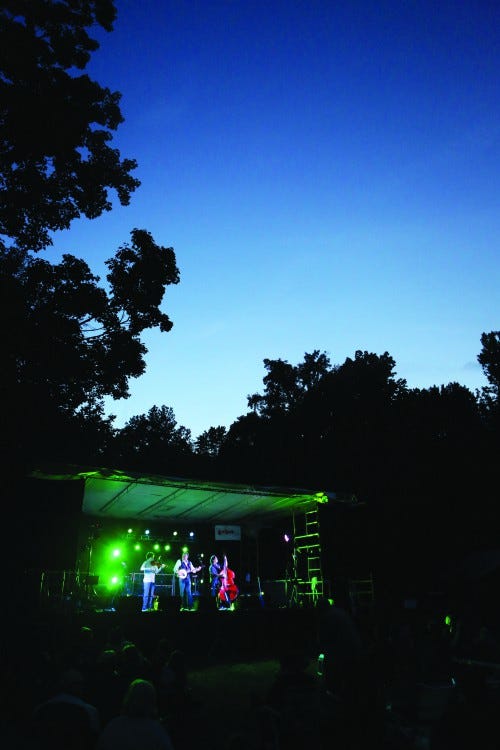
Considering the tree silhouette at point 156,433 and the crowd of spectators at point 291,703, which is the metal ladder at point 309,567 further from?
the tree silhouette at point 156,433

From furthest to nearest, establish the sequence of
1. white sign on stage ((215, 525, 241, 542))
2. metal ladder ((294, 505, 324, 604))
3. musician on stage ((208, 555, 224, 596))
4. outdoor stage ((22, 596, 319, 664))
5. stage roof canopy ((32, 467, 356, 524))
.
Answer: white sign on stage ((215, 525, 241, 542))
musician on stage ((208, 555, 224, 596))
metal ladder ((294, 505, 324, 604))
stage roof canopy ((32, 467, 356, 524))
outdoor stage ((22, 596, 319, 664))

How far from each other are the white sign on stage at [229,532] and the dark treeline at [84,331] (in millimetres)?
6809

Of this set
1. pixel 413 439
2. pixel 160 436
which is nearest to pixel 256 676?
pixel 413 439

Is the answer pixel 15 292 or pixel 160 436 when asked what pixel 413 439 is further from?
pixel 160 436

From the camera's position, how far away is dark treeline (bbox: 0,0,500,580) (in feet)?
37.0

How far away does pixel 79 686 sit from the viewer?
483cm

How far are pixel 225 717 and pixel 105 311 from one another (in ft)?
40.3

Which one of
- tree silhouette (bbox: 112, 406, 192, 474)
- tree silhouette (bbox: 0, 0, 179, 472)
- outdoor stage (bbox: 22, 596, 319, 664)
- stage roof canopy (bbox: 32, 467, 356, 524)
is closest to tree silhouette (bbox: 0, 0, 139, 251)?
tree silhouette (bbox: 0, 0, 179, 472)

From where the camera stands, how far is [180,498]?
54.1 ft

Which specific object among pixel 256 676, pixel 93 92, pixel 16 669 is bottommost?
pixel 256 676

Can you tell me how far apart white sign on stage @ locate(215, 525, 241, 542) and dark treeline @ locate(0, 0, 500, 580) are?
681cm

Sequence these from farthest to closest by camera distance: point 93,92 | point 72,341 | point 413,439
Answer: point 413,439
point 72,341
point 93,92

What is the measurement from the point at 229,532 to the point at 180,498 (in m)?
4.30

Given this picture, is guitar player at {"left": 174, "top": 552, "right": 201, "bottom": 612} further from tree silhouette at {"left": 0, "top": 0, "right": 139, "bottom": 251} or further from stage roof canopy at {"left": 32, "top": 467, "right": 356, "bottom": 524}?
tree silhouette at {"left": 0, "top": 0, "right": 139, "bottom": 251}
